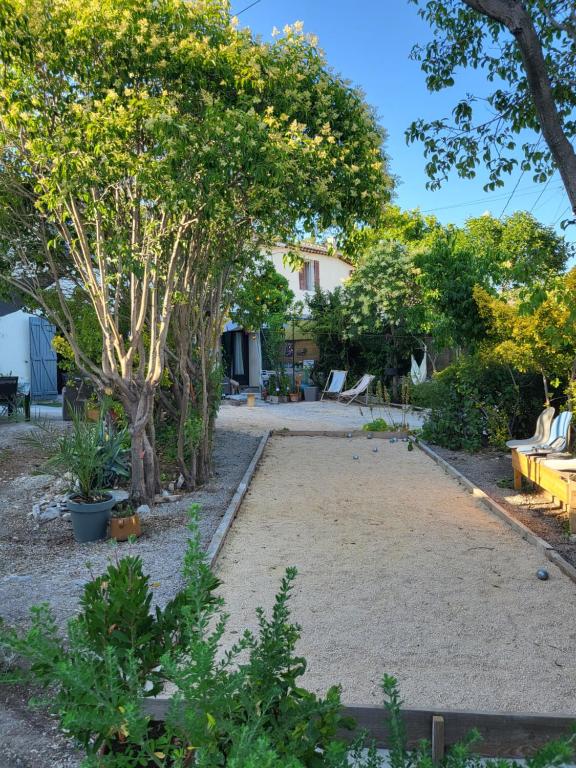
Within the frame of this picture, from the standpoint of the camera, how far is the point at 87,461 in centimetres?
536

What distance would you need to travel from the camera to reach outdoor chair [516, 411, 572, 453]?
6672mm

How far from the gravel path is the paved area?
5.74 metres

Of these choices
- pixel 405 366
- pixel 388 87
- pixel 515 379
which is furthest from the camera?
pixel 405 366

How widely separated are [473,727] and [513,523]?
3.74 metres

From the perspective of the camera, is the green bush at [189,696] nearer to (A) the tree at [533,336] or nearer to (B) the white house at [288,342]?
(A) the tree at [533,336]

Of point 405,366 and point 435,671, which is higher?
point 405,366

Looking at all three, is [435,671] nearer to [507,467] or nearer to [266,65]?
[266,65]

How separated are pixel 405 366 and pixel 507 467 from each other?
31.0 feet

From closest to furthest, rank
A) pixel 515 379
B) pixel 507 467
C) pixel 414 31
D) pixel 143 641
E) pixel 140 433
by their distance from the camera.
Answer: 1. pixel 143 641
2. pixel 414 31
3. pixel 140 433
4. pixel 507 467
5. pixel 515 379

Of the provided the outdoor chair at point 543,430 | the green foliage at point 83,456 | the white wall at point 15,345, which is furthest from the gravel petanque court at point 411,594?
the white wall at point 15,345

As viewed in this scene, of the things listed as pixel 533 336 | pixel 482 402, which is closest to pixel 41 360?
pixel 482 402

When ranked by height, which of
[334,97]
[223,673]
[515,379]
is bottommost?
[223,673]

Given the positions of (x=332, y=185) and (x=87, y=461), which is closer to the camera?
(x=87, y=461)

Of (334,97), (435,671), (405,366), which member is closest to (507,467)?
(334,97)
